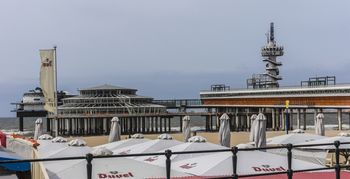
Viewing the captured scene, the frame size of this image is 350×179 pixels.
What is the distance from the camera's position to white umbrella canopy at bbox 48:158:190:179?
9.16 meters

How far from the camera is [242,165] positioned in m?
11.1

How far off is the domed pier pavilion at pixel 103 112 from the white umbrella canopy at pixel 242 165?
55847mm

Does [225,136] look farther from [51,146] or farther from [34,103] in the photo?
[34,103]

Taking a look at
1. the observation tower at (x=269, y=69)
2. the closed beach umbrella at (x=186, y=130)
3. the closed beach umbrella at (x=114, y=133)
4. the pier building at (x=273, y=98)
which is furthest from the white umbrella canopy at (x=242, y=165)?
the observation tower at (x=269, y=69)

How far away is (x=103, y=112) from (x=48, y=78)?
46798 millimetres

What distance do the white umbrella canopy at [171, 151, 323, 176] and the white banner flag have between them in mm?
12079

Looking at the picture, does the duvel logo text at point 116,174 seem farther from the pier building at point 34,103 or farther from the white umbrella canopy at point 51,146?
the pier building at point 34,103

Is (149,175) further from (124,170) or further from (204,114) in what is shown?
(204,114)

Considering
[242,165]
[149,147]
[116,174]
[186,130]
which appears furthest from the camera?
[186,130]

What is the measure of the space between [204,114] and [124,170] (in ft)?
214

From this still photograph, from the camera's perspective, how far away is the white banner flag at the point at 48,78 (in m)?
22.7

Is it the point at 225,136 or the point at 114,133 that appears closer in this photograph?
the point at 225,136

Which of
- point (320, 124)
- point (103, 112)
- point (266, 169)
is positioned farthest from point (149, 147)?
point (103, 112)

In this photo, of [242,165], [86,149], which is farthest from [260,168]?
[86,149]
